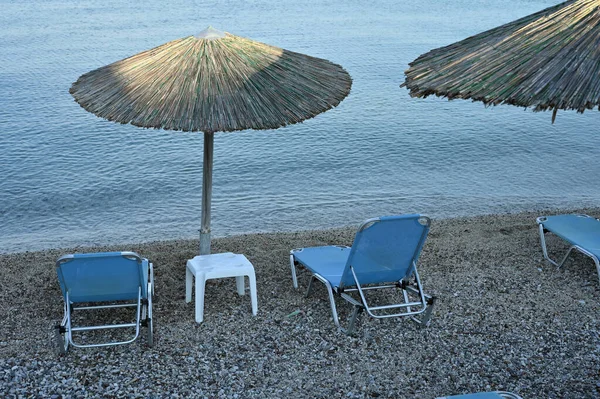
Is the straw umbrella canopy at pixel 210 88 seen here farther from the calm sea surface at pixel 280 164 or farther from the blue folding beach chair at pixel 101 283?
the calm sea surface at pixel 280 164

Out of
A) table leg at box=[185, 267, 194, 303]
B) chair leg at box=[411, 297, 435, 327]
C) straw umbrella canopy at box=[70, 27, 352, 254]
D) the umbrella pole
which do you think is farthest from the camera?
the umbrella pole

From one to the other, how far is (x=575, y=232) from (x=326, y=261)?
8.30ft

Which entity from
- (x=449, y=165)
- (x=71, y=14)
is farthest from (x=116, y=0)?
(x=449, y=165)

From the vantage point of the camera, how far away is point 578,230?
677cm

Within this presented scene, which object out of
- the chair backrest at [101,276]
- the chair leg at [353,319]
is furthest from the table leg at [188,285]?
the chair leg at [353,319]

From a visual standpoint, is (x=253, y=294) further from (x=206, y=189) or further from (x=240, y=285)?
(x=206, y=189)

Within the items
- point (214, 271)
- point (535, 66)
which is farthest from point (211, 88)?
point (535, 66)

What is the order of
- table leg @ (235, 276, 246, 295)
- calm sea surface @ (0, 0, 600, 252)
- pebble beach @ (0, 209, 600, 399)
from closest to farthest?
pebble beach @ (0, 209, 600, 399) < table leg @ (235, 276, 246, 295) < calm sea surface @ (0, 0, 600, 252)

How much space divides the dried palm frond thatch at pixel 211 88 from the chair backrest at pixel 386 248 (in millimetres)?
1192

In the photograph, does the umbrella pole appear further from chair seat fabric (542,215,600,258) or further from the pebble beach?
chair seat fabric (542,215,600,258)

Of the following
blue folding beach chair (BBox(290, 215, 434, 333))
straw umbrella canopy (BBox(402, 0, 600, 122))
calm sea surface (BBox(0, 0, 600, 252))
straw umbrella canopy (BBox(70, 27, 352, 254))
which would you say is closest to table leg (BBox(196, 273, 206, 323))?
blue folding beach chair (BBox(290, 215, 434, 333))

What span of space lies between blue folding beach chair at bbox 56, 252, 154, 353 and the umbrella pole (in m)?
1.19

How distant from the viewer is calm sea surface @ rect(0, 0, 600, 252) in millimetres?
10820

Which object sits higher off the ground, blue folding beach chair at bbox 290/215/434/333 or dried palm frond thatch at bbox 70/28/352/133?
Answer: dried palm frond thatch at bbox 70/28/352/133
